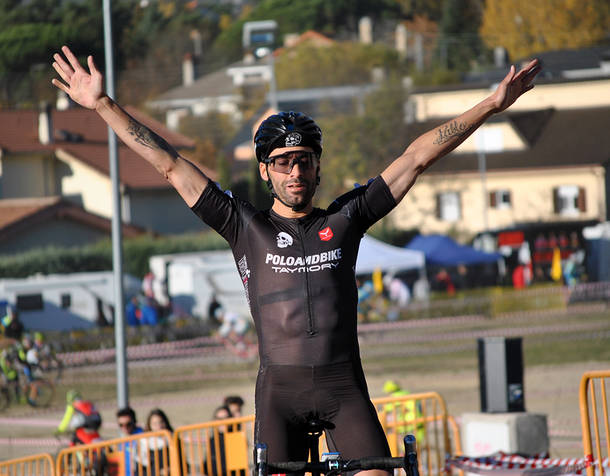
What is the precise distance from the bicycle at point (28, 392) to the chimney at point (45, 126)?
1081 inches

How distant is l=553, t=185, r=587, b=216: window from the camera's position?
192 ft

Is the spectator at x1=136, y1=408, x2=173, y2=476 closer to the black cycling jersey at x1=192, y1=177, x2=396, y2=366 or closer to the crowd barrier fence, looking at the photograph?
the crowd barrier fence

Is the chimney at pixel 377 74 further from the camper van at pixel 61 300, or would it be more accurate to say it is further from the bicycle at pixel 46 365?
the bicycle at pixel 46 365

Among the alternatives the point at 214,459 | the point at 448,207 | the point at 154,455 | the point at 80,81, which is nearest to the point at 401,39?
the point at 448,207

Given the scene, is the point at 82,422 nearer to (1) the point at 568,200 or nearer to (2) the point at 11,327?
(2) the point at 11,327

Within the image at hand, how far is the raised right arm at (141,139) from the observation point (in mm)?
4719

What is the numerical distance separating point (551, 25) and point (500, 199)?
111 feet

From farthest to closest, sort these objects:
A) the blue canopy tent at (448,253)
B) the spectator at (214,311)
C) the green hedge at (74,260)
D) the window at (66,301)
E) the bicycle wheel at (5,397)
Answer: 1. the green hedge at (74,260)
2. the blue canopy tent at (448,253)
3. the spectator at (214,311)
4. the window at (66,301)
5. the bicycle wheel at (5,397)

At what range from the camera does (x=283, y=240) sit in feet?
15.3

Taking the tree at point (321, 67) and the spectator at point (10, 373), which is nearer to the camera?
the spectator at point (10, 373)

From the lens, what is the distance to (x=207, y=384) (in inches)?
1038

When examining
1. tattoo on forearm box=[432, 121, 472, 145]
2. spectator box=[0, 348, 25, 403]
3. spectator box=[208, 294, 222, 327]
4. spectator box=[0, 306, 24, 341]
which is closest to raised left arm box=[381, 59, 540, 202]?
tattoo on forearm box=[432, 121, 472, 145]

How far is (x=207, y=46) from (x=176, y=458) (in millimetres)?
102318

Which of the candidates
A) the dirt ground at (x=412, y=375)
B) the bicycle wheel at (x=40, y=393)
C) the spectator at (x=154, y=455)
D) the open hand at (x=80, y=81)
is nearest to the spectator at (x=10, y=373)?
the bicycle wheel at (x=40, y=393)
